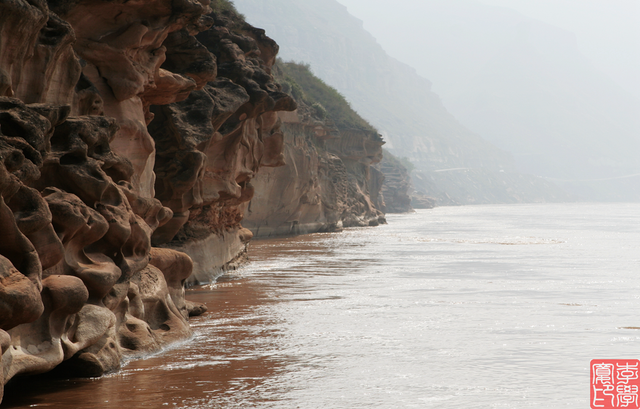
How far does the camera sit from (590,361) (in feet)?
27.2

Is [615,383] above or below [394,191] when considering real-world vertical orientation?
below

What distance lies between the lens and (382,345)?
925 cm

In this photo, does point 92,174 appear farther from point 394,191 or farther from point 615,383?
point 394,191

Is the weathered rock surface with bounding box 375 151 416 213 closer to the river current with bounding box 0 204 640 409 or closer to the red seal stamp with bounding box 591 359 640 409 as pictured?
the river current with bounding box 0 204 640 409

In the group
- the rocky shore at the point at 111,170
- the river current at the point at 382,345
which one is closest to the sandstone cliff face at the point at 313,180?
the rocky shore at the point at 111,170

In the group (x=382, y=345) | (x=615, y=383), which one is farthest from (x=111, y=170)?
(x=615, y=383)

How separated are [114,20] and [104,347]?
5.38 metres

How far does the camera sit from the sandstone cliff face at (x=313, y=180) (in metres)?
38.2

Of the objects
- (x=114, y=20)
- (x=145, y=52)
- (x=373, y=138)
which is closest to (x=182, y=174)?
(x=145, y=52)

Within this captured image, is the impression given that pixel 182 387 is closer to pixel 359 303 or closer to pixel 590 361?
pixel 590 361

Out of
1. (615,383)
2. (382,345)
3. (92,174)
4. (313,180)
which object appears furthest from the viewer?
(313,180)

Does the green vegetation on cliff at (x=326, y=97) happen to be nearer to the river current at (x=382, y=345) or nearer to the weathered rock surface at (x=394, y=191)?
the weathered rock surface at (x=394, y=191)

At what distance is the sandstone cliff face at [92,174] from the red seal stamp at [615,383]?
17.2 feet

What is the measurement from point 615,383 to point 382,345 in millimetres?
3162
